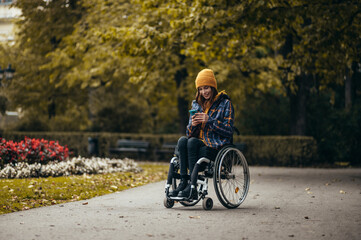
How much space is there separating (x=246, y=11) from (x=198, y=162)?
671cm

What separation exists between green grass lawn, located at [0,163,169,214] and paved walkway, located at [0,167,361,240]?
1.63 ft

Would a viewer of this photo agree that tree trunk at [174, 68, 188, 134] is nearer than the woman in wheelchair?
No

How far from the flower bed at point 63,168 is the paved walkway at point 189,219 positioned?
3.44 metres

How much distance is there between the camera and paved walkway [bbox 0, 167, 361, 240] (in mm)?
5625

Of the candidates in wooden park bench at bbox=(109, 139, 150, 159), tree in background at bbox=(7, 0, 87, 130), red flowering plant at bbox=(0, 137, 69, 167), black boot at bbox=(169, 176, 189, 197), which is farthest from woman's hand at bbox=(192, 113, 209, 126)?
tree in background at bbox=(7, 0, 87, 130)

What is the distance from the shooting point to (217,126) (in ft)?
24.8

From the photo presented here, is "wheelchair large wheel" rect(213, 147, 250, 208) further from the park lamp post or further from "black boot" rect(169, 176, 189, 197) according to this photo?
the park lamp post

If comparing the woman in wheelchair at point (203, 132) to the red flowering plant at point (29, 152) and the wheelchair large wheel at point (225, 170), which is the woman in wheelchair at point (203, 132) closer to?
the wheelchair large wheel at point (225, 170)

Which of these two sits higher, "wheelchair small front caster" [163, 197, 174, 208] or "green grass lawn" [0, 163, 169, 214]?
"wheelchair small front caster" [163, 197, 174, 208]

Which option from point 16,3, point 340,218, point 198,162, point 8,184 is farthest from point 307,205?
point 16,3

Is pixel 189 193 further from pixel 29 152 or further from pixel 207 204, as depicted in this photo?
pixel 29 152

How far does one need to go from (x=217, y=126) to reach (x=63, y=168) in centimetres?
638

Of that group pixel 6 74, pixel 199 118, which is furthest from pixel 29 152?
pixel 6 74

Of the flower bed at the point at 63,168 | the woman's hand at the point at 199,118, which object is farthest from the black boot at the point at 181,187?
the flower bed at the point at 63,168
